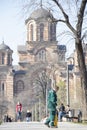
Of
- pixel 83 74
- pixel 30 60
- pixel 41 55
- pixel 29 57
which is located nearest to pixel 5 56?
pixel 29 57

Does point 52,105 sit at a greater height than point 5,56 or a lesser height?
lesser

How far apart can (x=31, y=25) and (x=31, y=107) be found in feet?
47.0

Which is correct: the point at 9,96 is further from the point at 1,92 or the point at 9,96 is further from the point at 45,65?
the point at 45,65

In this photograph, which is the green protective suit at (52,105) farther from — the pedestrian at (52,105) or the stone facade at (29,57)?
the stone facade at (29,57)

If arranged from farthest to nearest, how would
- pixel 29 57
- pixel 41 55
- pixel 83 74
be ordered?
pixel 29 57 → pixel 41 55 → pixel 83 74

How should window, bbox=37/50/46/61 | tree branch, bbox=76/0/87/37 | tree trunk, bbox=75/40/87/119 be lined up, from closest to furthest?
tree branch, bbox=76/0/87/37
tree trunk, bbox=75/40/87/119
window, bbox=37/50/46/61

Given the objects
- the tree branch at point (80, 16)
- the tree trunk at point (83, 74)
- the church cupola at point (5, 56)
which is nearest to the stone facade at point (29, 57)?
the church cupola at point (5, 56)

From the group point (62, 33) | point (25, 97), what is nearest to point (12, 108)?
point (25, 97)

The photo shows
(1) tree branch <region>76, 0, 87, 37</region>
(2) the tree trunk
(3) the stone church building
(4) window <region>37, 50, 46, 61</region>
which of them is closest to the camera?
(1) tree branch <region>76, 0, 87, 37</region>

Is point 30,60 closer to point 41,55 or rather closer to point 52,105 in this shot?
point 41,55

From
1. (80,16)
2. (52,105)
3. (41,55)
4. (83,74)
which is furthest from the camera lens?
(41,55)

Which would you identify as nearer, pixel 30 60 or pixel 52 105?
pixel 52 105

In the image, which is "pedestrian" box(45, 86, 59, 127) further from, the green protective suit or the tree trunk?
the tree trunk

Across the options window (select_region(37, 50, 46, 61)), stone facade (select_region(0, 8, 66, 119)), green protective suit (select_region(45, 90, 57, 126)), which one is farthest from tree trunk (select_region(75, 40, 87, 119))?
window (select_region(37, 50, 46, 61))
